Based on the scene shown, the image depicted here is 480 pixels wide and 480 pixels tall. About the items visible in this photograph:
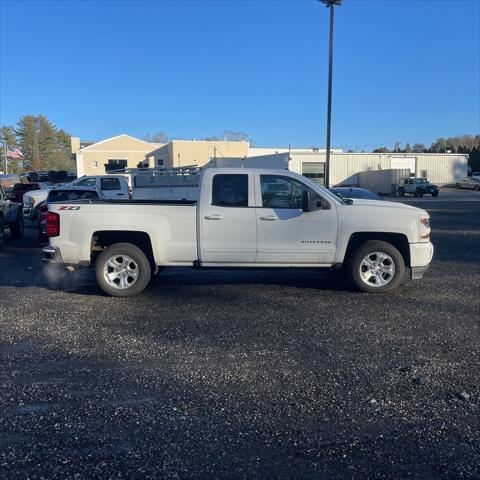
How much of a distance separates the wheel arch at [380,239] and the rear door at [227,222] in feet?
5.02

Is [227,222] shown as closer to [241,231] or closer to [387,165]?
[241,231]

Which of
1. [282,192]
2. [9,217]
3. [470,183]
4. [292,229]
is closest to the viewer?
[292,229]

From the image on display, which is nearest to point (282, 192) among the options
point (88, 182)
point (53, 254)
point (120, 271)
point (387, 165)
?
point (120, 271)

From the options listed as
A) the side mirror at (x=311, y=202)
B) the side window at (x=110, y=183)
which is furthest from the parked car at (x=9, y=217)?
the side mirror at (x=311, y=202)

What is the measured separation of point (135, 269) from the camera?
7.69 m

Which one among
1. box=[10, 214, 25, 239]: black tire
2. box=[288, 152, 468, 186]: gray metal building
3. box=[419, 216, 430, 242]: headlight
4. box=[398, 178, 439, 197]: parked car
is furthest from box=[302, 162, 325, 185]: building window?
box=[419, 216, 430, 242]: headlight

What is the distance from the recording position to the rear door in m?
7.62

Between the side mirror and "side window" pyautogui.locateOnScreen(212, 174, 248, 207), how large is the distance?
901 millimetres

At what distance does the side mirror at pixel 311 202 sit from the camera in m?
7.56

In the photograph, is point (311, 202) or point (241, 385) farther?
point (311, 202)

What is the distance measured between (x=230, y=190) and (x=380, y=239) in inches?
98.4

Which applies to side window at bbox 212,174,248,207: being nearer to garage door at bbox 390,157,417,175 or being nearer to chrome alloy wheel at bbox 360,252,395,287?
chrome alloy wheel at bbox 360,252,395,287

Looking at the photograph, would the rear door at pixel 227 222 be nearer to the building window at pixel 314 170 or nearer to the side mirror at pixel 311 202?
the side mirror at pixel 311 202

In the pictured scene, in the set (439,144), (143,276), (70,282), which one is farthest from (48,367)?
(439,144)
